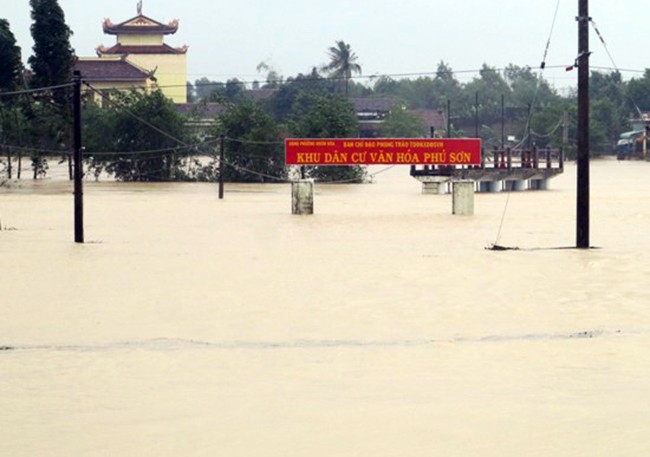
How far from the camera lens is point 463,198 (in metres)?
34.0

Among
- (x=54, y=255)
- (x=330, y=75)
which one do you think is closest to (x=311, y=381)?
(x=54, y=255)

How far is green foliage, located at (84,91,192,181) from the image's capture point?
60.1m

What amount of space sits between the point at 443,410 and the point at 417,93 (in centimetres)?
14680

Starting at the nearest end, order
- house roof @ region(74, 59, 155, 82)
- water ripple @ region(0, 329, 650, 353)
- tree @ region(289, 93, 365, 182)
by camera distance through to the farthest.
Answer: water ripple @ region(0, 329, 650, 353) → tree @ region(289, 93, 365, 182) → house roof @ region(74, 59, 155, 82)

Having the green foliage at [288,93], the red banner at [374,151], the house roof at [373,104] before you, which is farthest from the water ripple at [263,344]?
the house roof at [373,104]

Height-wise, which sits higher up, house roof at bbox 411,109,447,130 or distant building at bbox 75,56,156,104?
distant building at bbox 75,56,156,104

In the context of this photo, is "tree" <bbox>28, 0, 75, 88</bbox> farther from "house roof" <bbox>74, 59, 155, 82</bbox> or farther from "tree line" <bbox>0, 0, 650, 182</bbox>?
"house roof" <bbox>74, 59, 155, 82</bbox>

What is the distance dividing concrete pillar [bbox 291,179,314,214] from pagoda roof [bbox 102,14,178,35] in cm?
7149

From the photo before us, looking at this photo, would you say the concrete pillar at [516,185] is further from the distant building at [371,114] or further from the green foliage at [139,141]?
the distant building at [371,114]

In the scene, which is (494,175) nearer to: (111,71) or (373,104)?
(111,71)

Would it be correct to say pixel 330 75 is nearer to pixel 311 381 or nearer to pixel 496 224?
pixel 496 224

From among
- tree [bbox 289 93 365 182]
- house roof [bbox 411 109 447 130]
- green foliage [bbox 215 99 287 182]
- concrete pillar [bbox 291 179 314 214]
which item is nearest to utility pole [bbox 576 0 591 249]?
concrete pillar [bbox 291 179 314 214]

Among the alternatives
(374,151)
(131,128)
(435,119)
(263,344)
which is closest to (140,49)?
(435,119)

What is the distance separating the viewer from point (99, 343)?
12.3m
